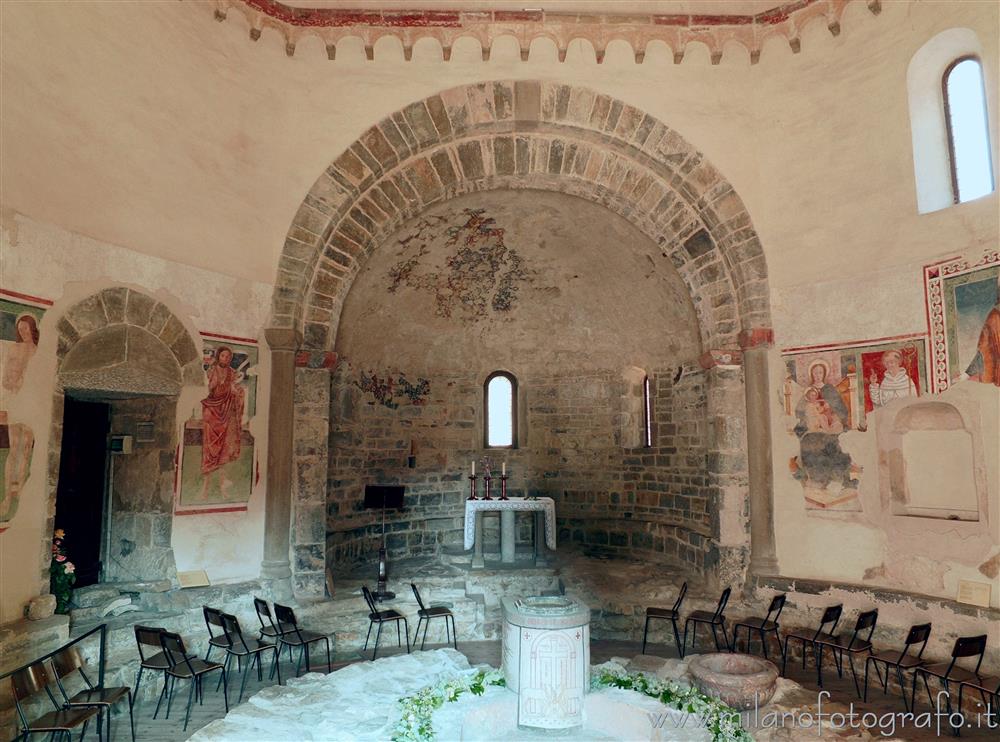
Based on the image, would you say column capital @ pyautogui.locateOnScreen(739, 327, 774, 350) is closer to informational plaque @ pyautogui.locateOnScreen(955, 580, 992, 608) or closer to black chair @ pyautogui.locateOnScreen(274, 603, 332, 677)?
informational plaque @ pyautogui.locateOnScreen(955, 580, 992, 608)

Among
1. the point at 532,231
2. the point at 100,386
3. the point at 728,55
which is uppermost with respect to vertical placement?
the point at 728,55

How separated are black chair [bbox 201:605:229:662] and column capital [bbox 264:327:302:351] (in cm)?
318

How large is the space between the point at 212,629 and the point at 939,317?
29.1 ft

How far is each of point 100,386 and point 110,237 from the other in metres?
1.55

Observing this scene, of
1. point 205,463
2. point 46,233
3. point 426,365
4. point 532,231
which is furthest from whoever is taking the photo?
point 426,365

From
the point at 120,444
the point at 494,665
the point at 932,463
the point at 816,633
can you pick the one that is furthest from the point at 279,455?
the point at 932,463

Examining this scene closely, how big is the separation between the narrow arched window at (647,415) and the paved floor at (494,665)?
157 inches

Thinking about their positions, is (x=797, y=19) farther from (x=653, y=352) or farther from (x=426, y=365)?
(x=426, y=365)

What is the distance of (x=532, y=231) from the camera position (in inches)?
449

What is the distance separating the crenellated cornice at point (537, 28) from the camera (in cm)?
910

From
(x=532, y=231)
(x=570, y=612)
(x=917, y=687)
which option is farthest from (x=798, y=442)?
(x=532, y=231)

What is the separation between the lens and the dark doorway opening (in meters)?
7.78

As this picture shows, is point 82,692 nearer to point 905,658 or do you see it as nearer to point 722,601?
point 722,601

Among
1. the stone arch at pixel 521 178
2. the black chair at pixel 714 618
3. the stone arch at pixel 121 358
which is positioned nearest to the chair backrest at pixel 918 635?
the black chair at pixel 714 618
